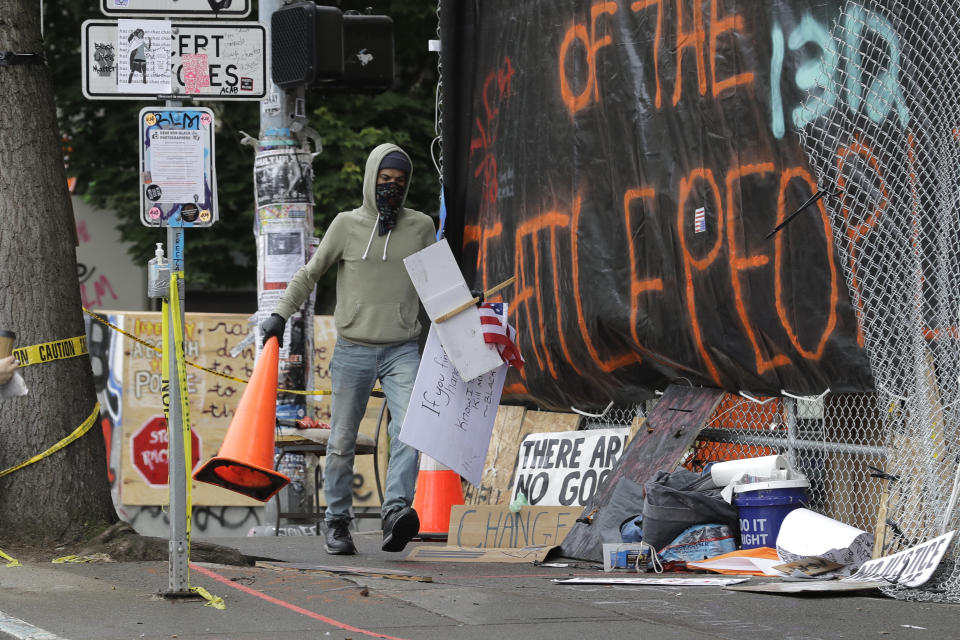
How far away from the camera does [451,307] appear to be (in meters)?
7.33

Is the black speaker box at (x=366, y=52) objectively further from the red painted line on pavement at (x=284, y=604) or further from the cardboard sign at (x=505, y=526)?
the red painted line on pavement at (x=284, y=604)

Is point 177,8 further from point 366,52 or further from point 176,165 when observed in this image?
point 366,52

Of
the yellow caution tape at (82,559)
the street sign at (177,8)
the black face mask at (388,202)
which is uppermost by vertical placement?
the street sign at (177,8)

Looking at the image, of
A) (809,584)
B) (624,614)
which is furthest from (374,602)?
(809,584)

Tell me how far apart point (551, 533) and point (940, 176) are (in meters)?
3.05

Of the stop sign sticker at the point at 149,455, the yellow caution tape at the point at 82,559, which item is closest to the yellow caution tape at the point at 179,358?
the yellow caution tape at the point at 82,559

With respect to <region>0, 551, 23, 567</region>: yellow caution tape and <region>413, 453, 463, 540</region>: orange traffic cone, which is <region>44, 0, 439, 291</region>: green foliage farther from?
<region>0, 551, 23, 567</region>: yellow caution tape

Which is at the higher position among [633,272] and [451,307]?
[633,272]

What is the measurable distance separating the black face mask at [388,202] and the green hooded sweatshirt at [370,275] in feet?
0.10

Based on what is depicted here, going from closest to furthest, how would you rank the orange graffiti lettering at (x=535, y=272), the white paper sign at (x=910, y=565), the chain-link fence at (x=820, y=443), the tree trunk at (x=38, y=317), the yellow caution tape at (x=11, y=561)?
the white paper sign at (x=910, y=565), the yellow caution tape at (x=11, y=561), the chain-link fence at (x=820, y=443), the tree trunk at (x=38, y=317), the orange graffiti lettering at (x=535, y=272)

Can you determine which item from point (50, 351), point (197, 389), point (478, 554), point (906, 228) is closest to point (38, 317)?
point (50, 351)

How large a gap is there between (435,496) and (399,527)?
1.73 m

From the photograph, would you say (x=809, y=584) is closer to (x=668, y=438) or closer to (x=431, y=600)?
(x=431, y=600)

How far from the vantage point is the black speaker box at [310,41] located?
9477 millimetres
